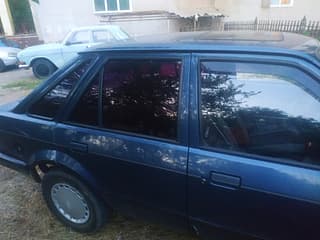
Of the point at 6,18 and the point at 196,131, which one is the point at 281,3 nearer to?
the point at 196,131

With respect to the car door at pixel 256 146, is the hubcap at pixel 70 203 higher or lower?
lower

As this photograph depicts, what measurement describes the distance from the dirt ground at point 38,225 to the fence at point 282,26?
1262cm

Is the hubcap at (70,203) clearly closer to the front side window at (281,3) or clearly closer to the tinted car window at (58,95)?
the tinted car window at (58,95)

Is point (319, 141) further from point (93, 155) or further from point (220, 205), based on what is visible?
point (93, 155)

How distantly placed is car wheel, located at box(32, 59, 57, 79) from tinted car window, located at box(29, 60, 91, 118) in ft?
27.1

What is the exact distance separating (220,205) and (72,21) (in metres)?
15.3

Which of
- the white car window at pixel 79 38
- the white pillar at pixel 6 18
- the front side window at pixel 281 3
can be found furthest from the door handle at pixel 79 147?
the white pillar at pixel 6 18

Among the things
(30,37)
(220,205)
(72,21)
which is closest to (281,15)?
(72,21)

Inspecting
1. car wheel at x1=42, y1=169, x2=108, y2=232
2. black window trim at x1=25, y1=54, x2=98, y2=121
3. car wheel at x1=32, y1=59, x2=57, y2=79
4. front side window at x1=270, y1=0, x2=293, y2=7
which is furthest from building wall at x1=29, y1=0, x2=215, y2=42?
car wheel at x1=42, y1=169, x2=108, y2=232

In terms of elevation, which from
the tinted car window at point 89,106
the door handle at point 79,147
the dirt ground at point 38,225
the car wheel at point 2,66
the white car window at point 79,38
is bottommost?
the car wheel at point 2,66

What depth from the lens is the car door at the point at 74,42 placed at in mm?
9812

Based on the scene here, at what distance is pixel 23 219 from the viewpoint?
3.02 m

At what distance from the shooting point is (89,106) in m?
2.31

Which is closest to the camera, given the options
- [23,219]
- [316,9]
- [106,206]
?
[106,206]
